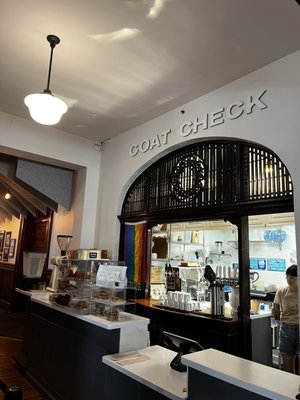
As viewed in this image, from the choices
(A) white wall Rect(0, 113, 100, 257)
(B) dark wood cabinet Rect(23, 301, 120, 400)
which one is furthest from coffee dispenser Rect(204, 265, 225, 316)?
(A) white wall Rect(0, 113, 100, 257)

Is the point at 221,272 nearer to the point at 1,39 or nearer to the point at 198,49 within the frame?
the point at 198,49

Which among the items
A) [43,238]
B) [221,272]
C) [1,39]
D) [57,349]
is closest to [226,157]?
[221,272]

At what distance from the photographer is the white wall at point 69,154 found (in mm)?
4469

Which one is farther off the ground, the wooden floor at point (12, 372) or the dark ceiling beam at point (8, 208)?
the dark ceiling beam at point (8, 208)

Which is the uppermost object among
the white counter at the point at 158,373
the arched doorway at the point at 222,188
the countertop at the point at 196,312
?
the arched doorway at the point at 222,188

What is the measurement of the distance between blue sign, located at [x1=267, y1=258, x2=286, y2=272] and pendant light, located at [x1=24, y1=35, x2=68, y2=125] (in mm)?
4397

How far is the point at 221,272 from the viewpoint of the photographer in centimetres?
429

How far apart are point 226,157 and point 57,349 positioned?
2911mm

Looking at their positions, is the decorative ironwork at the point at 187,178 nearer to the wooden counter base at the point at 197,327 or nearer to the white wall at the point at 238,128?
the white wall at the point at 238,128

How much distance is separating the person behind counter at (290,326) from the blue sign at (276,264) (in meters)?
1.61

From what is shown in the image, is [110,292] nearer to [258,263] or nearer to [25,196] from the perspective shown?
[258,263]

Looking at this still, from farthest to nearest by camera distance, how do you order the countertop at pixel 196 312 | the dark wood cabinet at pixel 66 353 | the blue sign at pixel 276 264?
the blue sign at pixel 276 264 → the countertop at pixel 196 312 → the dark wood cabinet at pixel 66 353

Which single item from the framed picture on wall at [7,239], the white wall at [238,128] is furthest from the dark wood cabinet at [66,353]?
the framed picture on wall at [7,239]

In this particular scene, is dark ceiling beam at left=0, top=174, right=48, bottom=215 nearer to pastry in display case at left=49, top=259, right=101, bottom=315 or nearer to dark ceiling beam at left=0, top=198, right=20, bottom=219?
dark ceiling beam at left=0, top=198, right=20, bottom=219
